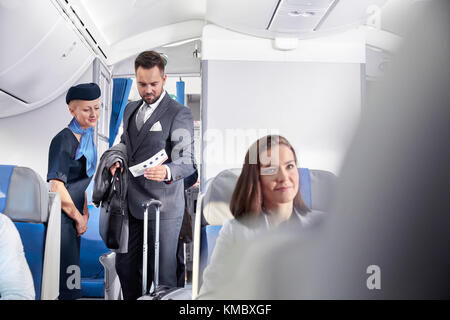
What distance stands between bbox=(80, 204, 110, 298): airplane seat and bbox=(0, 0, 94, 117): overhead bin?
534mm

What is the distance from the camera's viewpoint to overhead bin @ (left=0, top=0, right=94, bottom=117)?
4.78 ft

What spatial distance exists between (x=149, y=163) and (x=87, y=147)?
11.0 inches

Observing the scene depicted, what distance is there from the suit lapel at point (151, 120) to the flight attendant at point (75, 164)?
20 cm

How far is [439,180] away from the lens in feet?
1.14

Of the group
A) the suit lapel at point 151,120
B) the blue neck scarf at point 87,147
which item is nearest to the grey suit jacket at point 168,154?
the suit lapel at point 151,120

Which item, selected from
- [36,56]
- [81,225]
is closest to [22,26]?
[36,56]

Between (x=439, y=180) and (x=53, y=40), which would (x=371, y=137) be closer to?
(x=439, y=180)

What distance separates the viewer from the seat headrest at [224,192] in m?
1.51

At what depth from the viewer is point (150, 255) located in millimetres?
1646

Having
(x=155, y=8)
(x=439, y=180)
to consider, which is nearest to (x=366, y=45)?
(x=155, y=8)

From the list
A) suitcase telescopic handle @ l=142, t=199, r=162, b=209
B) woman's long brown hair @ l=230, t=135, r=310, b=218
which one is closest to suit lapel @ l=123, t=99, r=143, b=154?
suitcase telescopic handle @ l=142, t=199, r=162, b=209

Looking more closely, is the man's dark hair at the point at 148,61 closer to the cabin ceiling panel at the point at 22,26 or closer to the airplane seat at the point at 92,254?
the cabin ceiling panel at the point at 22,26

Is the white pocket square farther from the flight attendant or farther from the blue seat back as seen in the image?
the blue seat back
